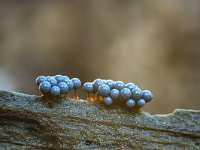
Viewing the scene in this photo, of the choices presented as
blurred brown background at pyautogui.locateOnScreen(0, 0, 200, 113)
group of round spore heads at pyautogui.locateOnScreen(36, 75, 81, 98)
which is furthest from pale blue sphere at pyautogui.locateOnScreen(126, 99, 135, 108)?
blurred brown background at pyautogui.locateOnScreen(0, 0, 200, 113)

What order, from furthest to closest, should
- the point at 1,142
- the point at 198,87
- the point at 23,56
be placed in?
the point at 23,56
the point at 198,87
the point at 1,142

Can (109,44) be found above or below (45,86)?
above

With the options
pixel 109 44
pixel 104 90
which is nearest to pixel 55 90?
pixel 104 90

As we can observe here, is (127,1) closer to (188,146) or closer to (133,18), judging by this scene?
(133,18)

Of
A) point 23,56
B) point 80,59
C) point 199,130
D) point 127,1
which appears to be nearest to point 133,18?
point 127,1

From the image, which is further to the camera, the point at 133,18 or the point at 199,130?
the point at 133,18

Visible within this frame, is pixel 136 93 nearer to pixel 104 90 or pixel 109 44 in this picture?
pixel 104 90

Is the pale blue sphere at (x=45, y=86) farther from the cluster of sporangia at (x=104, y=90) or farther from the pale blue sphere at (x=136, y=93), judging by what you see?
the pale blue sphere at (x=136, y=93)
